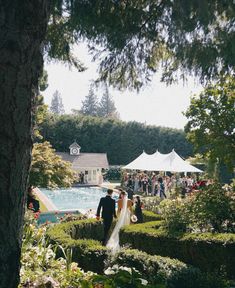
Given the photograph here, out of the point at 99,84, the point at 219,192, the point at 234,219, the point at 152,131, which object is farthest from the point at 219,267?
the point at 152,131

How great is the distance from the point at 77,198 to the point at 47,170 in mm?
16181

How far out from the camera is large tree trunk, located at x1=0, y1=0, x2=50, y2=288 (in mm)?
2900

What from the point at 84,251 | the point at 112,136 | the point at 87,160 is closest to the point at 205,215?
the point at 84,251

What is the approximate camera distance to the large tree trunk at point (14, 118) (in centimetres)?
290

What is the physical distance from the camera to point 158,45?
6.48 meters

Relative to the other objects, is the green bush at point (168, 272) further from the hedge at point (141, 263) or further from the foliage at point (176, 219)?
the foliage at point (176, 219)

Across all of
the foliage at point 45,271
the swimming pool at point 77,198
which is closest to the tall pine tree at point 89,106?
the swimming pool at point 77,198

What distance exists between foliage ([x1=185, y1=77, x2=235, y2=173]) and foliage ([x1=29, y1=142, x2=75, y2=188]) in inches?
221

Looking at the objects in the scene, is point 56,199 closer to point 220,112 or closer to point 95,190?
point 95,190

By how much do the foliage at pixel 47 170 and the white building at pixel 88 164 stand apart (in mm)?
25195

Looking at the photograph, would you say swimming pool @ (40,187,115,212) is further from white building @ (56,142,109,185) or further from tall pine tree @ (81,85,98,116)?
tall pine tree @ (81,85,98,116)

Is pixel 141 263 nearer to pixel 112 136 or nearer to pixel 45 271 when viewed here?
pixel 45 271

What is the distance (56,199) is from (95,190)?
20.6 ft

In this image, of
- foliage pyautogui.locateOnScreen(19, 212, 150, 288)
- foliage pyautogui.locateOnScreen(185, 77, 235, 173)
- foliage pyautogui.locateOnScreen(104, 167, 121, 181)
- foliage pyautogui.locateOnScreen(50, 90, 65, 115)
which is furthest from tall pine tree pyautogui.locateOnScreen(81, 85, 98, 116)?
foliage pyautogui.locateOnScreen(19, 212, 150, 288)
